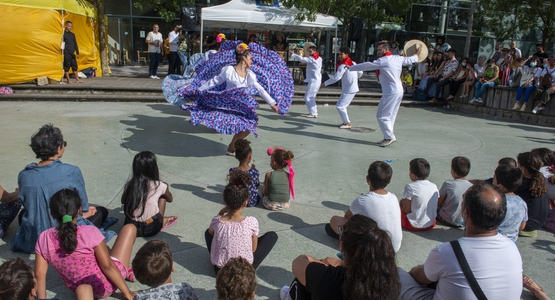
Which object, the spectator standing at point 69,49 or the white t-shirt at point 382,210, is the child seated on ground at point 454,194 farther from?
the spectator standing at point 69,49

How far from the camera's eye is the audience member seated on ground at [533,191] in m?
4.33

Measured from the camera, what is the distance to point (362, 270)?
234 centimetres

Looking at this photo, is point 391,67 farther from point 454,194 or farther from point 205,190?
point 205,190

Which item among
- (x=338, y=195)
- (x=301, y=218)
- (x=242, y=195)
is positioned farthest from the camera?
(x=338, y=195)

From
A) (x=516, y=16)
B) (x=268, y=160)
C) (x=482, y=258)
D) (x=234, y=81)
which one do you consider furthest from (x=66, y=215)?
(x=516, y=16)

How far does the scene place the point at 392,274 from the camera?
2.36 meters

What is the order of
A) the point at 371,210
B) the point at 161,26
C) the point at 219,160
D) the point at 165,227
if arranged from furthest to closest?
the point at 161,26 → the point at 219,160 → the point at 165,227 → the point at 371,210

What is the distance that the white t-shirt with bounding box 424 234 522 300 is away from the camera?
98.6 inches

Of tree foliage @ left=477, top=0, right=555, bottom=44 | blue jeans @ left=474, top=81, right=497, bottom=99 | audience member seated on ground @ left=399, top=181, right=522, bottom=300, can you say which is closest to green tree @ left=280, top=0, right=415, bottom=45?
tree foliage @ left=477, top=0, right=555, bottom=44

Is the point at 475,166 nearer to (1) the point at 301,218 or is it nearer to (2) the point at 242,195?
(1) the point at 301,218

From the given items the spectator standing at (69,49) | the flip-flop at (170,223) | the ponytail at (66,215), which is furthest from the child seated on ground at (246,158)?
the spectator standing at (69,49)

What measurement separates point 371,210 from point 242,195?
1.13m

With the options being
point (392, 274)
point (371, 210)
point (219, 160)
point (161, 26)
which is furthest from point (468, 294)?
point (161, 26)

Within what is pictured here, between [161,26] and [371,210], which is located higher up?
[161,26]
